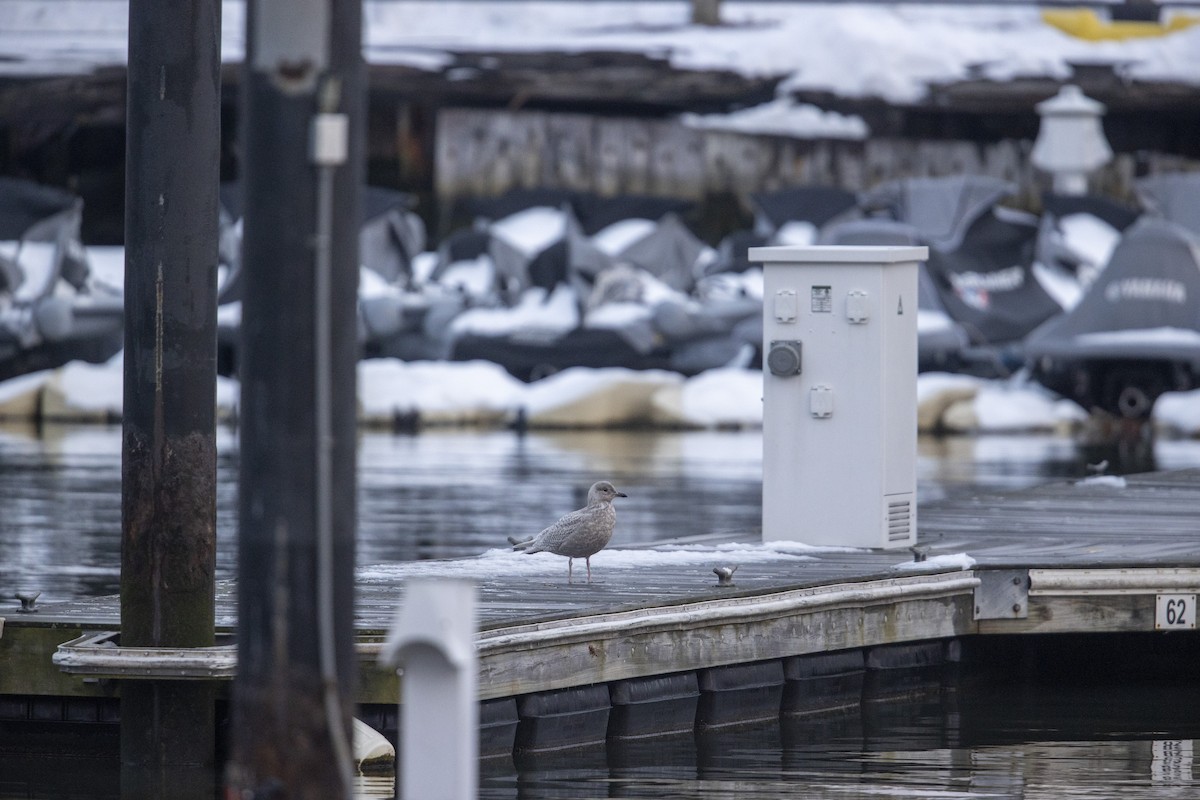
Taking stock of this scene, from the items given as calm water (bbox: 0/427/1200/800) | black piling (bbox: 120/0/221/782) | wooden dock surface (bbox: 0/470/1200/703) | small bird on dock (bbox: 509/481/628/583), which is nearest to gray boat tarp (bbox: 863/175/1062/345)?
calm water (bbox: 0/427/1200/800)

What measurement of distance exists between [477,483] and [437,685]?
14224 millimetres

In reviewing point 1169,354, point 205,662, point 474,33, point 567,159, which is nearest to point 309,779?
point 205,662

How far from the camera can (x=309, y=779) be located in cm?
530

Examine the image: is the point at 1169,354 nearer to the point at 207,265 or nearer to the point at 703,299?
the point at 703,299

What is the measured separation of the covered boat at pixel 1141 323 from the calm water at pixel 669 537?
1527mm

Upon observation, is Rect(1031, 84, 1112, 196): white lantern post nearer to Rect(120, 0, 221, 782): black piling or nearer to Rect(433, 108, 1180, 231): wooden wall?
Rect(433, 108, 1180, 231): wooden wall

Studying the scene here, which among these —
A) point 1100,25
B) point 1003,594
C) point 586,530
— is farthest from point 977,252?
point 586,530

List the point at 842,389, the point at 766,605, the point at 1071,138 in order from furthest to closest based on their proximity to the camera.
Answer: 1. the point at 1071,138
2. the point at 842,389
3. the point at 766,605

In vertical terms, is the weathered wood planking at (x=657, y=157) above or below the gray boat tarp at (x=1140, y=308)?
above

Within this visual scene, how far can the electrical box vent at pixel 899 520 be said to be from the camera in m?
11.3

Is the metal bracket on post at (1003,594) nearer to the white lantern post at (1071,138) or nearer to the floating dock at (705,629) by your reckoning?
the floating dock at (705,629)

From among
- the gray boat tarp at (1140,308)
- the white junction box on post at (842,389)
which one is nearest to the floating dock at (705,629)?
the white junction box on post at (842,389)

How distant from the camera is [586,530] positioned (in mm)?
9602

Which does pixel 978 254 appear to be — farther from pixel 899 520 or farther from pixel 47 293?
pixel 899 520
